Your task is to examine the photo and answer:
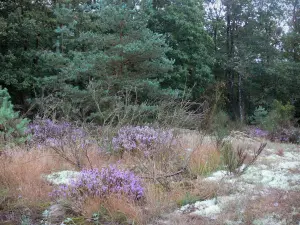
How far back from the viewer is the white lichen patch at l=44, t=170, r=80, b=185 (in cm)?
373

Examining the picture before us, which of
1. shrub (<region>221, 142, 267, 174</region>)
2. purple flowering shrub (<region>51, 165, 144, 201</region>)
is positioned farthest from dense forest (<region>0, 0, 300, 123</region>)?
purple flowering shrub (<region>51, 165, 144, 201</region>)

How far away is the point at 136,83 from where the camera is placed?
10.1m

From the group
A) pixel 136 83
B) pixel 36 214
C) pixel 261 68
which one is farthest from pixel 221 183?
pixel 261 68

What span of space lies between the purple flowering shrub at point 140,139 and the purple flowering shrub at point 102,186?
1340 mm

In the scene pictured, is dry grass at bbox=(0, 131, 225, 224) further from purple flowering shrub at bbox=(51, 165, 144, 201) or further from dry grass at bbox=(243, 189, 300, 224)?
dry grass at bbox=(243, 189, 300, 224)

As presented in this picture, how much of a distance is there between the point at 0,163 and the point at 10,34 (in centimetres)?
1228

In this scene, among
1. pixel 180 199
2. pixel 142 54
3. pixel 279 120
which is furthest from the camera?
pixel 279 120

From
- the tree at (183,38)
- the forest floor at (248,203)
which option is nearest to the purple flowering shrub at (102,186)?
the forest floor at (248,203)

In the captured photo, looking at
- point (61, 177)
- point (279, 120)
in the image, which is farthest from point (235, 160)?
point (279, 120)

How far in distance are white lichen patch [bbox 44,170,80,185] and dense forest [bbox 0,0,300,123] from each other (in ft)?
7.34

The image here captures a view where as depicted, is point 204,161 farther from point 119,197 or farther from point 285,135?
point 285,135

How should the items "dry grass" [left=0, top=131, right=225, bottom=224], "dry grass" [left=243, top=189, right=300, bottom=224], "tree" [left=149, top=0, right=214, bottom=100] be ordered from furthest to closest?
"tree" [left=149, top=0, right=214, bottom=100], "dry grass" [left=0, top=131, right=225, bottom=224], "dry grass" [left=243, top=189, right=300, bottom=224]

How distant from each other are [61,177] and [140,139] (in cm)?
169

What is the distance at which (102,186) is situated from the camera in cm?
315
